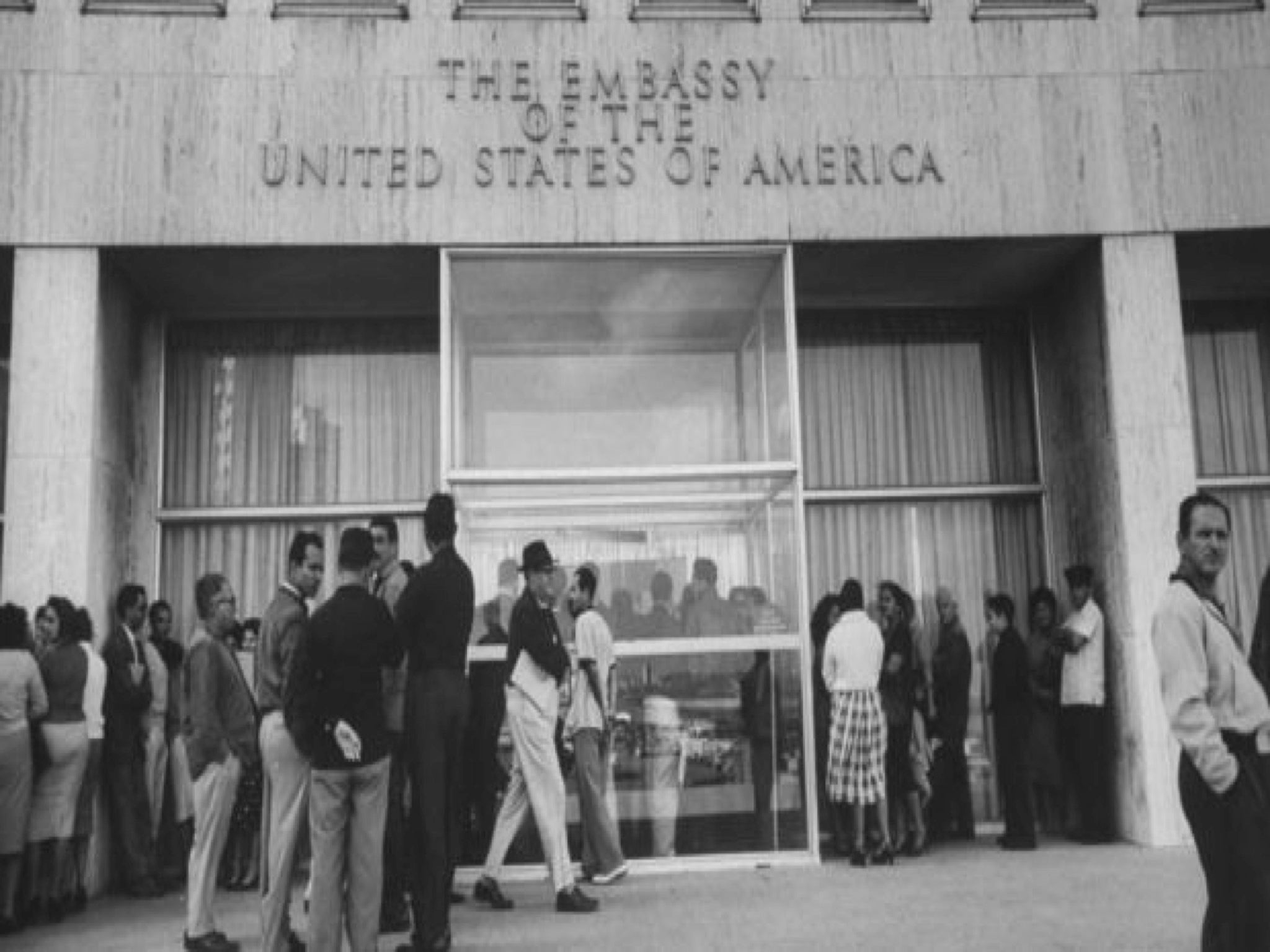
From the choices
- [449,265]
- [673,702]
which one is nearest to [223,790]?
[673,702]

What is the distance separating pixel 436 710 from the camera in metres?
6.61

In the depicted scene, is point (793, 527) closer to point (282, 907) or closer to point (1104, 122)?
point (1104, 122)

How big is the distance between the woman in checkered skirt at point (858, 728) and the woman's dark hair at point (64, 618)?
5.14m

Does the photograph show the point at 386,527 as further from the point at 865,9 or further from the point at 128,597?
the point at 865,9

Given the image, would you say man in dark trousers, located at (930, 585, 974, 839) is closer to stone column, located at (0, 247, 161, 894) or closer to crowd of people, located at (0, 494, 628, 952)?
crowd of people, located at (0, 494, 628, 952)

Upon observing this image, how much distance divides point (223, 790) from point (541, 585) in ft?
7.18

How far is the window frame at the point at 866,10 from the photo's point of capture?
32.4ft

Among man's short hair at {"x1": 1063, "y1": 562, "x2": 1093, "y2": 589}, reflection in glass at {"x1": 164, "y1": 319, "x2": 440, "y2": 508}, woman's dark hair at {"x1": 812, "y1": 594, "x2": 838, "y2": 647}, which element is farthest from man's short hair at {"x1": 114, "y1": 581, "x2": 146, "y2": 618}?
man's short hair at {"x1": 1063, "y1": 562, "x2": 1093, "y2": 589}

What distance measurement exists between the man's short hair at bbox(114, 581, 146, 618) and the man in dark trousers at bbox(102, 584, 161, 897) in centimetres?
14

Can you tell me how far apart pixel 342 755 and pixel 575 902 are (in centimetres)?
218

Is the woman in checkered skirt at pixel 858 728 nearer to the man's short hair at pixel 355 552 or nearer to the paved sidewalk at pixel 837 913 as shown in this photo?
the paved sidewalk at pixel 837 913

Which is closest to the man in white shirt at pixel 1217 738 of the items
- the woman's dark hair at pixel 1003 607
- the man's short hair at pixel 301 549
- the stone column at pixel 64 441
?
the man's short hair at pixel 301 549

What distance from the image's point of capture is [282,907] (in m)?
6.21

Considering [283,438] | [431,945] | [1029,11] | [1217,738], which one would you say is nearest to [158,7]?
[283,438]
